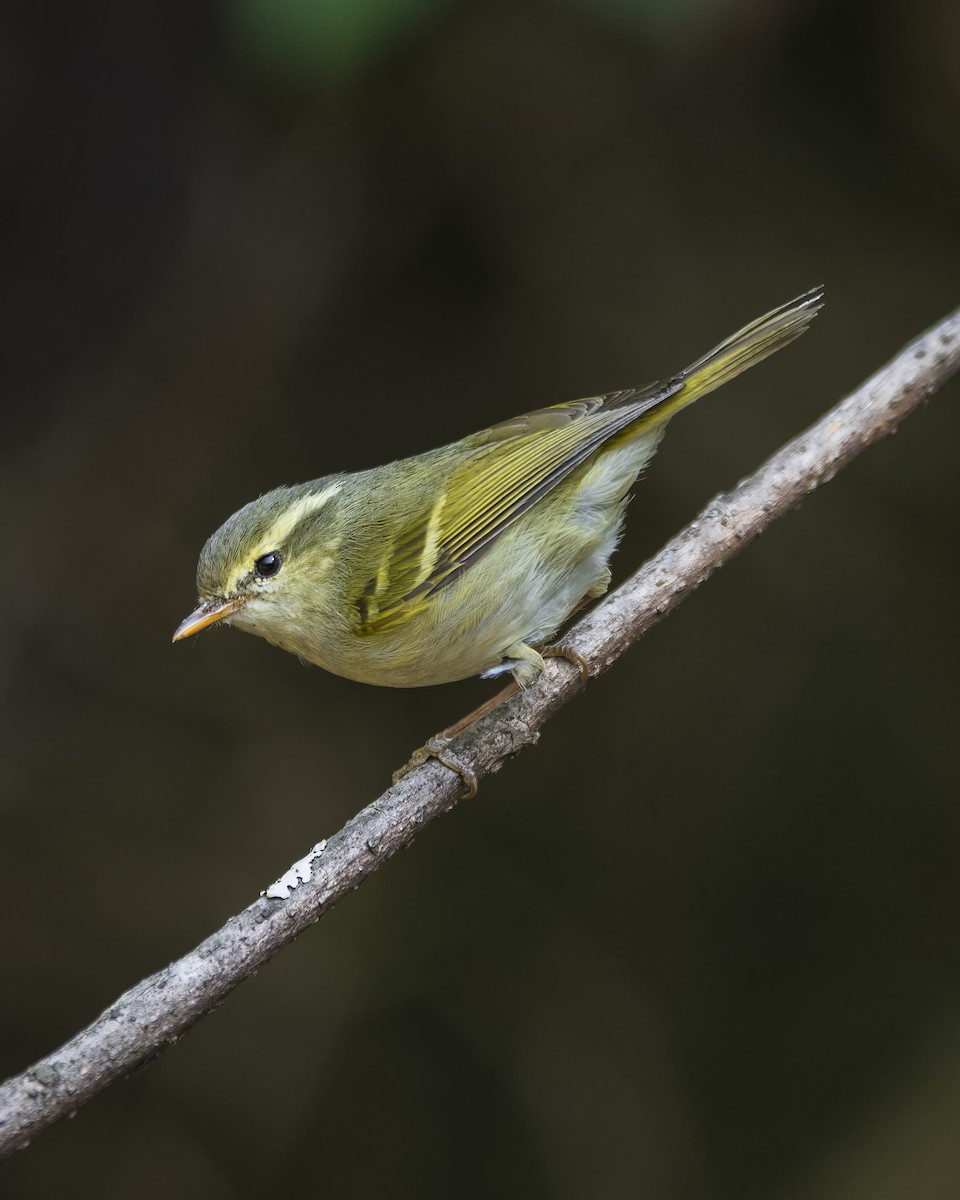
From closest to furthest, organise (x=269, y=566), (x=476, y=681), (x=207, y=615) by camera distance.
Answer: (x=207, y=615), (x=269, y=566), (x=476, y=681)

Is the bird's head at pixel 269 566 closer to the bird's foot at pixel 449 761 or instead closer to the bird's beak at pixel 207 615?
the bird's beak at pixel 207 615

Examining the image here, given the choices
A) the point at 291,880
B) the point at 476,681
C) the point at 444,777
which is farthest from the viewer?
the point at 476,681

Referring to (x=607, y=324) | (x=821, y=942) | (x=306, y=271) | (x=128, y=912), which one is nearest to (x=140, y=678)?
(x=128, y=912)

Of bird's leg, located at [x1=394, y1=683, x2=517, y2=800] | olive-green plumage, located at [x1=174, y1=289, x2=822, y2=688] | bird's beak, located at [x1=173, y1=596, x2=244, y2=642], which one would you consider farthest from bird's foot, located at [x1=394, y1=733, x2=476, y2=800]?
bird's beak, located at [x1=173, y1=596, x2=244, y2=642]

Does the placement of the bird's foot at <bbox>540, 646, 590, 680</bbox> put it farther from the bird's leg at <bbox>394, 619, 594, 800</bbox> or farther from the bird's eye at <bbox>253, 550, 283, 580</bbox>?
the bird's eye at <bbox>253, 550, 283, 580</bbox>

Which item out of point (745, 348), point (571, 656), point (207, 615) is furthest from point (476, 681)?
point (745, 348)

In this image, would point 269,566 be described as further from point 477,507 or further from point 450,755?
point 450,755

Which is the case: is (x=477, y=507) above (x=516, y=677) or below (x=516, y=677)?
above
